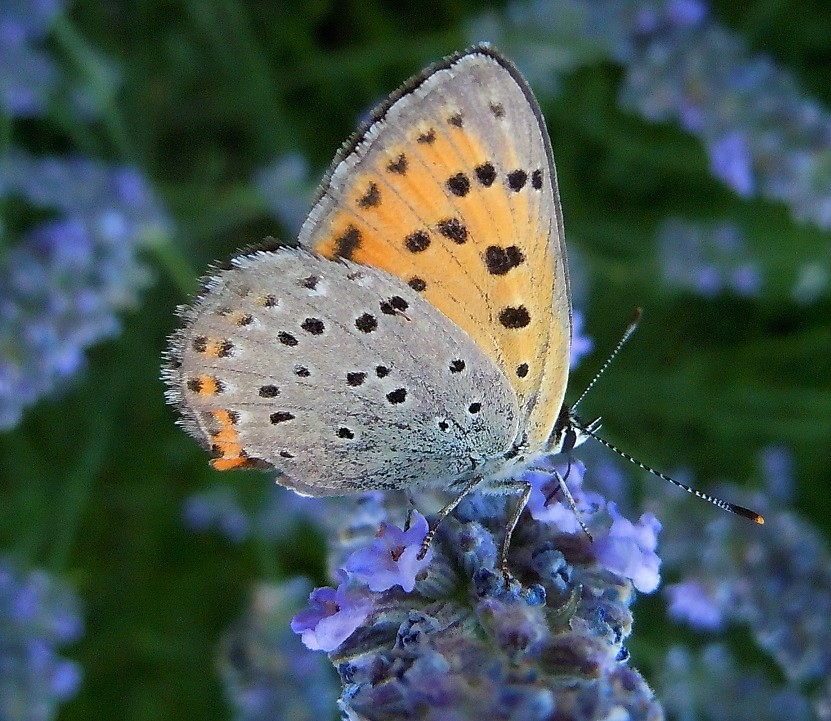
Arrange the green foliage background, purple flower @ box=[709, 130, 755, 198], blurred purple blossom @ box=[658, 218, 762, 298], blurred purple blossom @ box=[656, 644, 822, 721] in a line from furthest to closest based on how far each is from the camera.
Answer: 1. blurred purple blossom @ box=[658, 218, 762, 298]
2. the green foliage background
3. purple flower @ box=[709, 130, 755, 198]
4. blurred purple blossom @ box=[656, 644, 822, 721]

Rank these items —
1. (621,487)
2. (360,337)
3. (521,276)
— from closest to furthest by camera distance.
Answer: (521,276), (360,337), (621,487)

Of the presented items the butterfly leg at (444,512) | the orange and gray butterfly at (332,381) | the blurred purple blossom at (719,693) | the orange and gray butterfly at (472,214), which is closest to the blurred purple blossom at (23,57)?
the orange and gray butterfly at (332,381)

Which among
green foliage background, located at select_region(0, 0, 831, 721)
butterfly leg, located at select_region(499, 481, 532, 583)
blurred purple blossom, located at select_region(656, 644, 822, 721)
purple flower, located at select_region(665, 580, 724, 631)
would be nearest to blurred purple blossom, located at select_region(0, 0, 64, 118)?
green foliage background, located at select_region(0, 0, 831, 721)

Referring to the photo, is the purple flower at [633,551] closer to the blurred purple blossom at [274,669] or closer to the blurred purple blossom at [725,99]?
the blurred purple blossom at [274,669]

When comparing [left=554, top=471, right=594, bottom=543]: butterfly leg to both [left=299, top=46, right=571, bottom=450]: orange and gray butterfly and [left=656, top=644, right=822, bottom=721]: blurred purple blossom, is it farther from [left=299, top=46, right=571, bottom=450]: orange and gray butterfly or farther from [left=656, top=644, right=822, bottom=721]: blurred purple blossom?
[left=656, top=644, right=822, bottom=721]: blurred purple blossom

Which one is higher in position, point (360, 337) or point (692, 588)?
point (360, 337)

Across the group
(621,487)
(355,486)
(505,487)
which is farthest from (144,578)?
(505,487)

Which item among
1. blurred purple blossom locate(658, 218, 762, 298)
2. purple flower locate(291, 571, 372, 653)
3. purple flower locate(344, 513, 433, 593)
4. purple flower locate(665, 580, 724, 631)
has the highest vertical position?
purple flower locate(344, 513, 433, 593)

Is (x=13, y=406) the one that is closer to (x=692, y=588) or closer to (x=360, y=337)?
(x=360, y=337)
